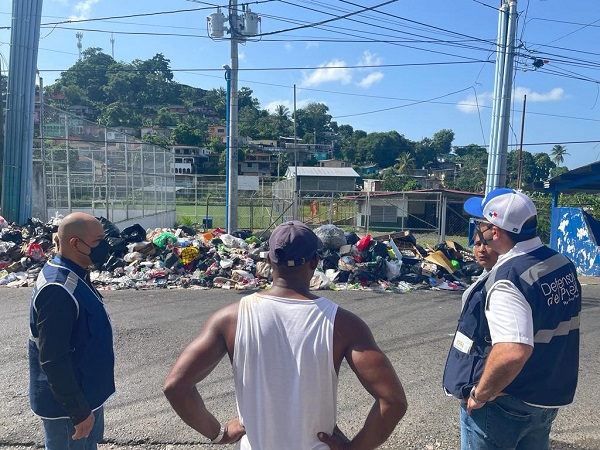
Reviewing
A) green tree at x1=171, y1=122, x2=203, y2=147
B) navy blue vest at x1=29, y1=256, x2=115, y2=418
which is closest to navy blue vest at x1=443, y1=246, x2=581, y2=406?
navy blue vest at x1=29, y1=256, x2=115, y2=418

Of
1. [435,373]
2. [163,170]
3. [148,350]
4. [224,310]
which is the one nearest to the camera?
[224,310]

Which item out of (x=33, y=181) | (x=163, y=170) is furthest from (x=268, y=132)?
(x=33, y=181)

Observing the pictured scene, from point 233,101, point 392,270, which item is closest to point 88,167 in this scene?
point 233,101

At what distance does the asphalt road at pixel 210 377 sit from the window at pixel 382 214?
21439 mm

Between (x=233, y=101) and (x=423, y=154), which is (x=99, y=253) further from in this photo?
(x=423, y=154)

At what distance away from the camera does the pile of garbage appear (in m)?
10.2

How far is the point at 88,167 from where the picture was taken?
17.3 m

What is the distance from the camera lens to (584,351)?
6.13 m

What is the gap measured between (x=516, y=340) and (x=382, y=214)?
28755 mm

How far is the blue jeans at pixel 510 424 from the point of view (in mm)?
2270

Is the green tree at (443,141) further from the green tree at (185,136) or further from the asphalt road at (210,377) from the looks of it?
the asphalt road at (210,377)

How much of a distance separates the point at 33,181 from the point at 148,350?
12293 millimetres

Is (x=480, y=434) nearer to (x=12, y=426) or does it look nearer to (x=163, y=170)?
(x=12, y=426)

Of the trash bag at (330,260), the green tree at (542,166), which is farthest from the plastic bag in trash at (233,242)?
the green tree at (542,166)
